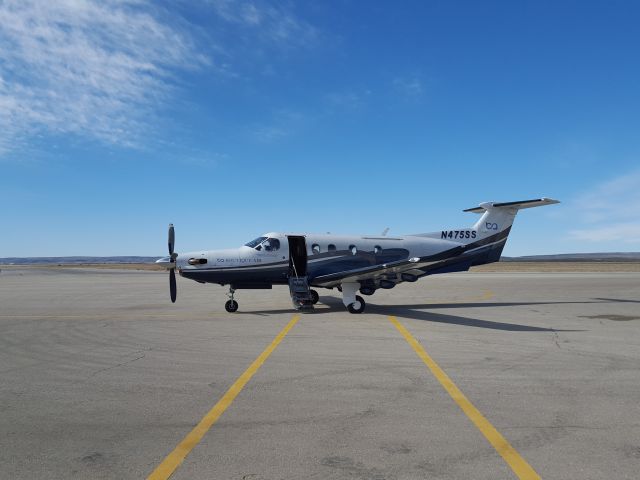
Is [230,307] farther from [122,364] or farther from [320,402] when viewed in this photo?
[320,402]

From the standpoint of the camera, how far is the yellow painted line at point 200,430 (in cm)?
433

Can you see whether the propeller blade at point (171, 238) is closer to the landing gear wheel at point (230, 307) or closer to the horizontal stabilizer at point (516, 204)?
the landing gear wheel at point (230, 307)

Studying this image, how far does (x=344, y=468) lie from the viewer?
435 cm

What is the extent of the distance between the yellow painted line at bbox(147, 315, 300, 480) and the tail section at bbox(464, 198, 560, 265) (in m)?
→ 15.8

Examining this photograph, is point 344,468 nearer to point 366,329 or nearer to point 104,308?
point 366,329

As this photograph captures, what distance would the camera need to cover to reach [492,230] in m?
22.6

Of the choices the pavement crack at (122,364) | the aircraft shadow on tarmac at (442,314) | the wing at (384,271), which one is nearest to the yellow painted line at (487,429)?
the pavement crack at (122,364)

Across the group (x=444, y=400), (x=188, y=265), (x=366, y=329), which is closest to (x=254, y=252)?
(x=188, y=265)

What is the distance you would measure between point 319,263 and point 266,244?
226 cm

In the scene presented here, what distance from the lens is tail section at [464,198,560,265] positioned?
73.2 ft

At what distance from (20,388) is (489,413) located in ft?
22.2

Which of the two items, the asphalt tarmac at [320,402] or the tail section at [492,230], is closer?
the asphalt tarmac at [320,402]

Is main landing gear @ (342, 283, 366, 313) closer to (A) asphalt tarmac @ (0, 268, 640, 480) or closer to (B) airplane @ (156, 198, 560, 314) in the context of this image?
(B) airplane @ (156, 198, 560, 314)

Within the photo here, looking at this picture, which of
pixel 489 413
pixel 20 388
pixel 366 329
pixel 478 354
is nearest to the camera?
pixel 489 413
